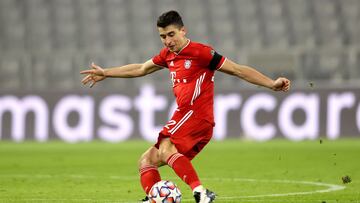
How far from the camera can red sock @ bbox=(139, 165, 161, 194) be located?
26.4 ft

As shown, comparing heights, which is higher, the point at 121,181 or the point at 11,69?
the point at 11,69

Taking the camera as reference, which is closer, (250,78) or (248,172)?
(250,78)

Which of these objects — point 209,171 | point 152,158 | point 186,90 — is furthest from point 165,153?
point 209,171

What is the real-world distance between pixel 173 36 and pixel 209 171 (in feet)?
18.5

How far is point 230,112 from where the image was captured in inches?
777

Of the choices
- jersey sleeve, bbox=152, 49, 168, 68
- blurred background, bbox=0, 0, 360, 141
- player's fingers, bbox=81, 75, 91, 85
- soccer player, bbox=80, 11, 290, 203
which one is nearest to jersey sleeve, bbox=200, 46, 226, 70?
soccer player, bbox=80, 11, 290, 203

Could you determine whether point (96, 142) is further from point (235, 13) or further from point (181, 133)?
point (181, 133)

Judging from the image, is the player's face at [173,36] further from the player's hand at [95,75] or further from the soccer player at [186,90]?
the player's hand at [95,75]

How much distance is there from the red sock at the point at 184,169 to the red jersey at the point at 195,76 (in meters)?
0.43

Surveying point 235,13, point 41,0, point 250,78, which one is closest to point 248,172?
Answer: point 250,78

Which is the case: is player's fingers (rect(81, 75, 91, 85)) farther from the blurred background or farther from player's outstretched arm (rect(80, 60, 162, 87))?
the blurred background

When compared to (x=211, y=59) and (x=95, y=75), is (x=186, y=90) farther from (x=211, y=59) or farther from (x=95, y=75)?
(x=95, y=75)

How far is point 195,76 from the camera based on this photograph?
8.08 m

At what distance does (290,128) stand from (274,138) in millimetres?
469
